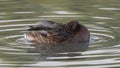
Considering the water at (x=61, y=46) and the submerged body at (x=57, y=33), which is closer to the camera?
the water at (x=61, y=46)

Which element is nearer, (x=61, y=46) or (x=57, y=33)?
(x=61, y=46)

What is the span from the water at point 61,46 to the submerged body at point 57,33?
0.72 feet

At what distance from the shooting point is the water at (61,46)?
34.7 feet

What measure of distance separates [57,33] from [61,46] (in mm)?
383

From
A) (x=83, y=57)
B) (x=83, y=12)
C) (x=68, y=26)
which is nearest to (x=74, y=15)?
(x=83, y=12)

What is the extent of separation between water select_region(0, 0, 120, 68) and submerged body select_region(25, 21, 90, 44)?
0.22 m

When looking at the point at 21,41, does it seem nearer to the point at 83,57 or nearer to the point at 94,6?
the point at 83,57

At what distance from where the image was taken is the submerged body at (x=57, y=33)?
1235 centimetres

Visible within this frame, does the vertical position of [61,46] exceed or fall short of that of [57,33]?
it falls short

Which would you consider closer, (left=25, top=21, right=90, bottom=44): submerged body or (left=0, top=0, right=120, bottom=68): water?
(left=0, top=0, right=120, bottom=68): water

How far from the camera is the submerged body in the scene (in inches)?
→ 486

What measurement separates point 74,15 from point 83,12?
0.44 metres

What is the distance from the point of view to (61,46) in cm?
1209

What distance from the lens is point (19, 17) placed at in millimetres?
14625
